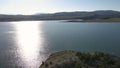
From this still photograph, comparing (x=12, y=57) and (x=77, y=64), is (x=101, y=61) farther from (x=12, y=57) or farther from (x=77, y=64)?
(x=12, y=57)

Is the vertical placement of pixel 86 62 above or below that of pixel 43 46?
above

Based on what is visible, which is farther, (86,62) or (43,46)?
(43,46)

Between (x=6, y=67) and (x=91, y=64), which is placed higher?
(x=91, y=64)

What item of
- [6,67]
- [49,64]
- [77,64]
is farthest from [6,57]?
[77,64]

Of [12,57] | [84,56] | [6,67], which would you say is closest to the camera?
[84,56]

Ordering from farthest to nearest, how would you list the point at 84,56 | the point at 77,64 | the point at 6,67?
the point at 6,67, the point at 84,56, the point at 77,64

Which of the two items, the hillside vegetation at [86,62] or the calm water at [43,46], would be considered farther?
the calm water at [43,46]

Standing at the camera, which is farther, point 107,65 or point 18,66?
point 18,66

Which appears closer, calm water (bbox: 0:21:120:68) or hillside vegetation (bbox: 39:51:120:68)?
hillside vegetation (bbox: 39:51:120:68)

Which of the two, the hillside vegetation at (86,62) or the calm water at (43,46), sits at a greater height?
the hillside vegetation at (86,62)

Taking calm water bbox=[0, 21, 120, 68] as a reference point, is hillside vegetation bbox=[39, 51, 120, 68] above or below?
above
